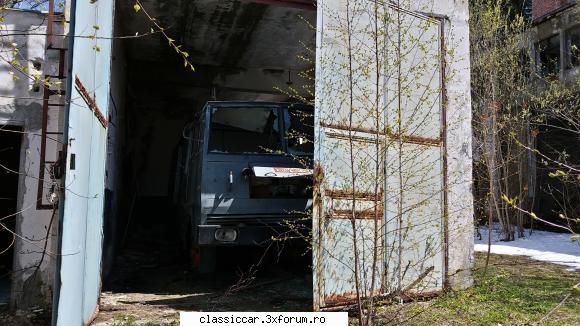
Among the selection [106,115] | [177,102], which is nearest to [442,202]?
[106,115]

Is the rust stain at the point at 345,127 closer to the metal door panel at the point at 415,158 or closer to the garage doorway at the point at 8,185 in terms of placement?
the metal door panel at the point at 415,158

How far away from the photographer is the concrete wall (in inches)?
185

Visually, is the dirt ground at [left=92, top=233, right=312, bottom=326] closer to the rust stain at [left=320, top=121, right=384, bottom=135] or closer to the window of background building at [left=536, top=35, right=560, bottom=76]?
the rust stain at [left=320, top=121, right=384, bottom=135]

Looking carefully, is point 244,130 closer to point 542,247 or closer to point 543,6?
point 542,247

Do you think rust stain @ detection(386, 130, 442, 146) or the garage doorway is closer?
rust stain @ detection(386, 130, 442, 146)

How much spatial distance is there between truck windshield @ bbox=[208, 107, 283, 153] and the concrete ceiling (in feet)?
3.65

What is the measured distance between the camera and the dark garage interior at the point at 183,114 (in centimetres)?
607

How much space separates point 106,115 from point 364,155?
2.66m

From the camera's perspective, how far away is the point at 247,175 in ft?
19.8

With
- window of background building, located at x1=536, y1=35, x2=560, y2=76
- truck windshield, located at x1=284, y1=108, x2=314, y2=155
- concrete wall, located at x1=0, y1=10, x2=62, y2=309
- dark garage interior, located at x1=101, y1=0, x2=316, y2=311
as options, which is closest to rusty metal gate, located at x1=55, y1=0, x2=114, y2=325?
concrete wall, located at x1=0, y1=10, x2=62, y2=309

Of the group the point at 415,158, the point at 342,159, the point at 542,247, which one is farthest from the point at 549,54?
the point at 342,159

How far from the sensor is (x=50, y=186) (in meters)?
4.77

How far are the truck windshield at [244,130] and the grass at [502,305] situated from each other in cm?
270

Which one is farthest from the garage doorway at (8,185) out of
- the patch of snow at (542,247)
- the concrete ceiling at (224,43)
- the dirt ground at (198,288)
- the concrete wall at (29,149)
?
the patch of snow at (542,247)
